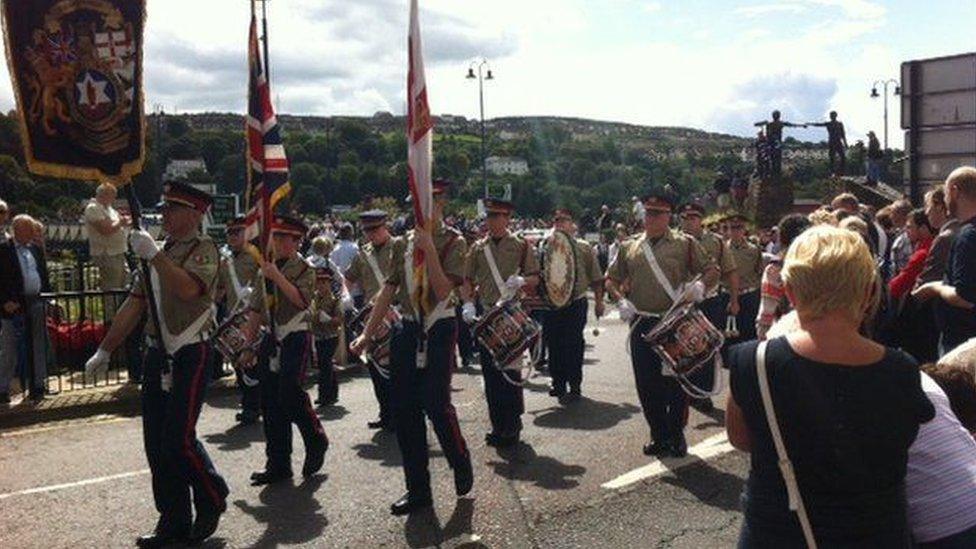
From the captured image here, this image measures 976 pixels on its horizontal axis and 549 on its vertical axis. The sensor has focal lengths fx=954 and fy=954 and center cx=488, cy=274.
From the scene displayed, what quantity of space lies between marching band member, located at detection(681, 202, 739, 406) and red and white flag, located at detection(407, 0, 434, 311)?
2.85m

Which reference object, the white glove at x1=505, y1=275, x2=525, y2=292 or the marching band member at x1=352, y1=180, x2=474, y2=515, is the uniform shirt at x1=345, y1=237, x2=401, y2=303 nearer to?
the white glove at x1=505, y1=275, x2=525, y2=292

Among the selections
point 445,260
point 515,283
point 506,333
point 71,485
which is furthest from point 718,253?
point 71,485

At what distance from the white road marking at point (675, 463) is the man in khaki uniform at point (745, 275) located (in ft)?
14.0

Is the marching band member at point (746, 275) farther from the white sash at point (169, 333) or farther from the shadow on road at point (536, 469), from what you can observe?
the white sash at point (169, 333)

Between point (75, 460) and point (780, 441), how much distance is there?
6.35m

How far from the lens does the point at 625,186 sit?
124375 millimetres

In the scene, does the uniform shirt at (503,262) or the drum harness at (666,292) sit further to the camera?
the uniform shirt at (503,262)

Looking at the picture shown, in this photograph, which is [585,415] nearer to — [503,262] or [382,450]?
[503,262]

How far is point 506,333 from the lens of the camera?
7.70 m

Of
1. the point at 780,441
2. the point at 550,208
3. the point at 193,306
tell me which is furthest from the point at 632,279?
the point at 550,208

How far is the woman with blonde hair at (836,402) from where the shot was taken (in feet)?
8.32

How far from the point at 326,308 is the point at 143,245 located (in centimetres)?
489

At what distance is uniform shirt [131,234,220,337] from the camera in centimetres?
541

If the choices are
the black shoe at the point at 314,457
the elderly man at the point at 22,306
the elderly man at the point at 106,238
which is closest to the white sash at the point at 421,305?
the black shoe at the point at 314,457
